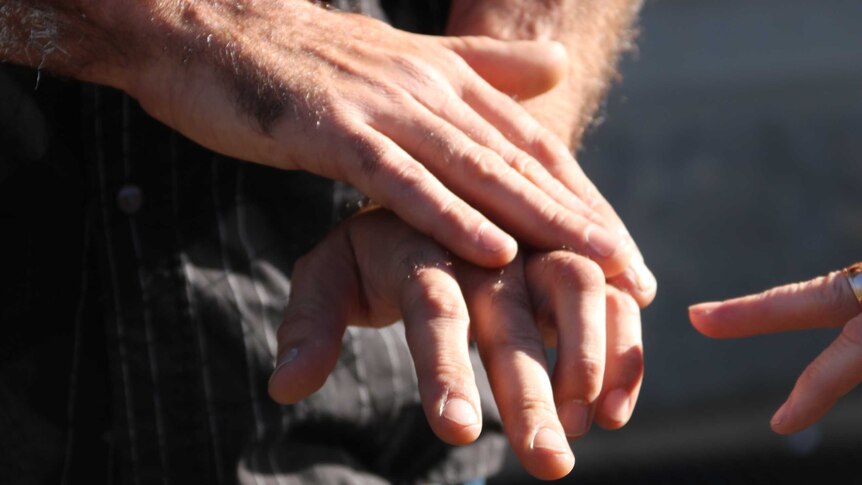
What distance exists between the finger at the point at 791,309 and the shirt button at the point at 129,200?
0.66 meters

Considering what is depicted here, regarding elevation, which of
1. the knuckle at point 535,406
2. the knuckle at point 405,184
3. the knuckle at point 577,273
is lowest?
the knuckle at point 535,406

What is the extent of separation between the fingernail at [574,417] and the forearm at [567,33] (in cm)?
50

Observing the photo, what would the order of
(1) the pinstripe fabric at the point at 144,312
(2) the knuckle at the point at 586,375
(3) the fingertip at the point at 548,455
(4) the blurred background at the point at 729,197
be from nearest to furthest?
1. (3) the fingertip at the point at 548,455
2. (2) the knuckle at the point at 586,375
3. (1) the pinstripe fabric at the point at 144,312
4. (4) the blurred background at the point at 729,197

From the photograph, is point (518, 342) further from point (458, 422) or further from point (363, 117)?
point (363, 117)

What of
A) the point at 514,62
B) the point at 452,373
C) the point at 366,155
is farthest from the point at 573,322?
the point at 514,62

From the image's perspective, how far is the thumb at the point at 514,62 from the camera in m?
1.31

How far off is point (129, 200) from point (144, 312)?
13 cm

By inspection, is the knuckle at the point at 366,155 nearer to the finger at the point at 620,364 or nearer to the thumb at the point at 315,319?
the thumb at the point at 315,319

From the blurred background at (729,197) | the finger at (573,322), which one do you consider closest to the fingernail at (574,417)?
the finger at (573,322)

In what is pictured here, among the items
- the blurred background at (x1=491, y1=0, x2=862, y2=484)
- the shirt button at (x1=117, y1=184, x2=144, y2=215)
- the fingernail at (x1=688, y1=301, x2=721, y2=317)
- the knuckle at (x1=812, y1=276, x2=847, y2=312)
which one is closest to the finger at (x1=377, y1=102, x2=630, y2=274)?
the fingernail at (x1=688, y1=301, x2=721, y2=317)

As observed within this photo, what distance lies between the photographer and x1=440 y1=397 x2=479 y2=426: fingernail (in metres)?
0.95

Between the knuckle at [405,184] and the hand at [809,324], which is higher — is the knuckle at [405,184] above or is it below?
above

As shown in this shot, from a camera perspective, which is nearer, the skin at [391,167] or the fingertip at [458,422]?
the fingertip at [458,422]

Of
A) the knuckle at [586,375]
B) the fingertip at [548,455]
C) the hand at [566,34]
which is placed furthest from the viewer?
the hand at [566,34]
